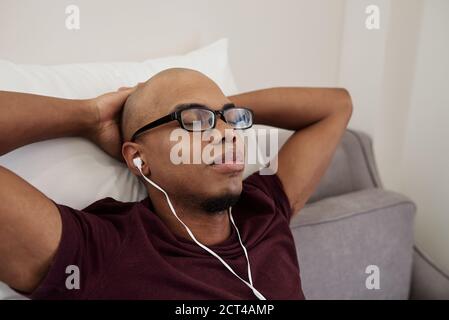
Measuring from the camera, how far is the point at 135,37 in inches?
51.6

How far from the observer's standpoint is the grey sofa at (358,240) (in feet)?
4.11

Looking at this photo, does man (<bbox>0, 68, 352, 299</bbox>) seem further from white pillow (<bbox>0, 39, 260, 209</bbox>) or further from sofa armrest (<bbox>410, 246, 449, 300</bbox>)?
sofa armrest (<bbox>410, 246, 449, 300</bbox>)

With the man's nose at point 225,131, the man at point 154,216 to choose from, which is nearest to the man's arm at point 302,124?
the man at point 154,216

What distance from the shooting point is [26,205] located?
764 mm

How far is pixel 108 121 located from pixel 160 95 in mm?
151

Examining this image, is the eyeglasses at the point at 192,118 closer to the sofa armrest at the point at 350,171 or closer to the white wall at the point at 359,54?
the white wall at the point at 359,54

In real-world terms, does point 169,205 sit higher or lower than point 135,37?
lower

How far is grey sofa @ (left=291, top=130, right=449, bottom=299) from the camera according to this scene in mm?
1252

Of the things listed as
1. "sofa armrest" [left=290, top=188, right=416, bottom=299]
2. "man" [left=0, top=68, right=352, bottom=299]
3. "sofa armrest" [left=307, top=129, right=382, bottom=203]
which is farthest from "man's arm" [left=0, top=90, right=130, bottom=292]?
"sofa armrest" [left=307, top=129, right=382, bottom=203]

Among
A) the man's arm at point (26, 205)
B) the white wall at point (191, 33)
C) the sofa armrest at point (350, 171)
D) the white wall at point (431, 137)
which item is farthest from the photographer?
the white wall at point (431, 137)

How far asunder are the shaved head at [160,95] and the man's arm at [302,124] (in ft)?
0.71

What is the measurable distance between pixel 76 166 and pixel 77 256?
232mm
